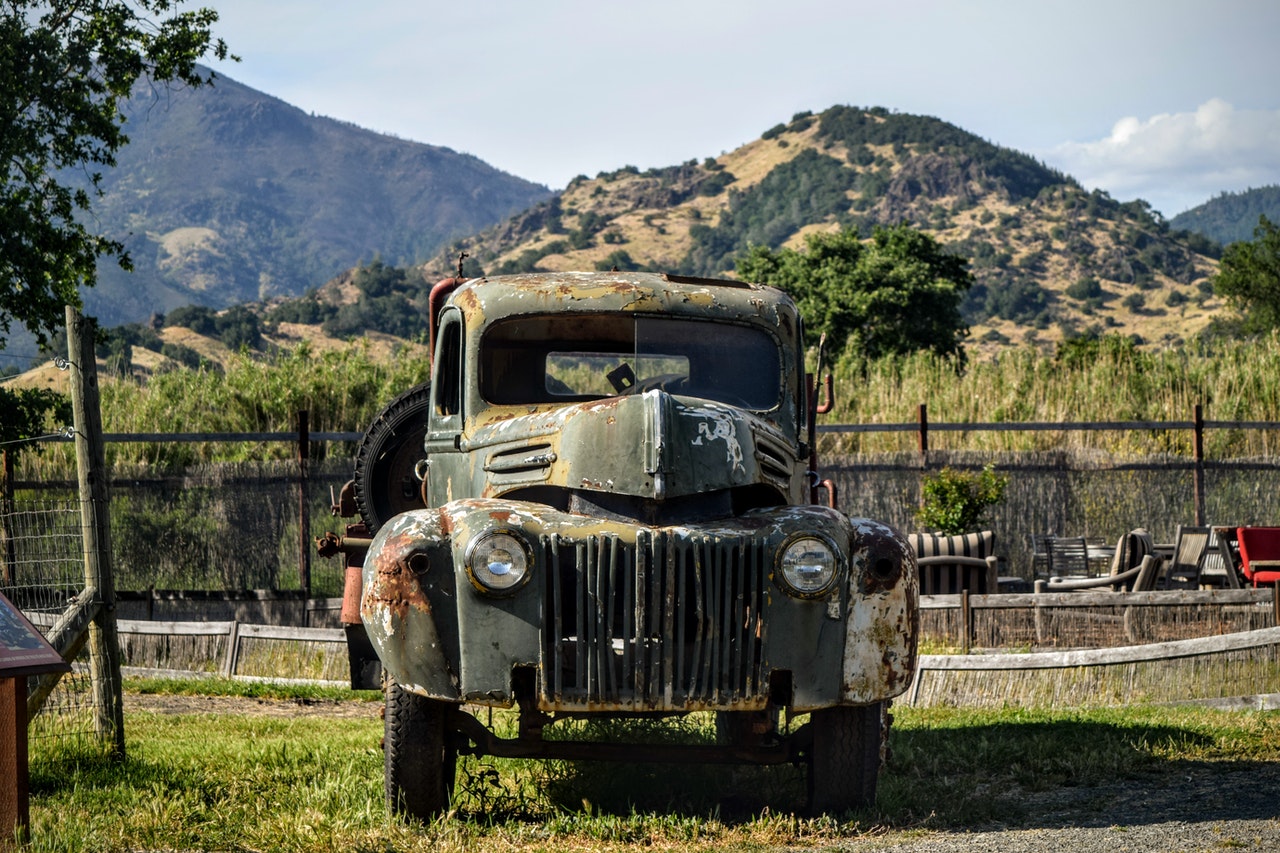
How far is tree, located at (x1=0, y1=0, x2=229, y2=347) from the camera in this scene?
50.2ft

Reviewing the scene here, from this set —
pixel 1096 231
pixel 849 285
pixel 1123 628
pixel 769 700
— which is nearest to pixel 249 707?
pixel 769 700

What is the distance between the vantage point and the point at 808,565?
18.7 feet

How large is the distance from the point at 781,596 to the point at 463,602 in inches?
51.1

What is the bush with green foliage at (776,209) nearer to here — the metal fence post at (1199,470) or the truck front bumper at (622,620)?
the metal fence post at (1199,470)

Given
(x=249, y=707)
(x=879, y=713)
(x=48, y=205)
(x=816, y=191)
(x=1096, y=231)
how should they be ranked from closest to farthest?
1. (x=879, y=713)
2. (x=249, y=707)
3. (x=48, y=205)
4. (x=1096, y=231)
5. (x=816, y=191)

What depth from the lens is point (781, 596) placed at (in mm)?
5688

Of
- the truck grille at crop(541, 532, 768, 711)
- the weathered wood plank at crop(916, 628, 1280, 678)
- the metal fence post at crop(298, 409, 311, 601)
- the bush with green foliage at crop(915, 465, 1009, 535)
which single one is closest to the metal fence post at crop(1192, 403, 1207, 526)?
the bush with green foliage at crop(915, 465, 1009, 535)

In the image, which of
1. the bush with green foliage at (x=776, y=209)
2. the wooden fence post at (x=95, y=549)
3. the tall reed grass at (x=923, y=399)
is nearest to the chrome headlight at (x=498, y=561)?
the wooden fence post at (x=95, y=549)

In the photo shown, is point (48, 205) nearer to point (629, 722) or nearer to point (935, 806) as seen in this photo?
point (629, 722)

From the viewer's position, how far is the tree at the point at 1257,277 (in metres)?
49.0

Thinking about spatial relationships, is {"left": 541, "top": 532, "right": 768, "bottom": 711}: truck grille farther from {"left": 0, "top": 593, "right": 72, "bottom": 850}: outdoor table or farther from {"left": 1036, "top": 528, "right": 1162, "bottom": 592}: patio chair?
{"left": 1036, "top": 528, "right": 1162, "bottom": 592}: patio chair

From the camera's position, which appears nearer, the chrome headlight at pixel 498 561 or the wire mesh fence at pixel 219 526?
the chrome headlight at pixel 498 561

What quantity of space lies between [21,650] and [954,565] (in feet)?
37.7

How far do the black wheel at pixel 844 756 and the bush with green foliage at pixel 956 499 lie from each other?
1159 centimetres
